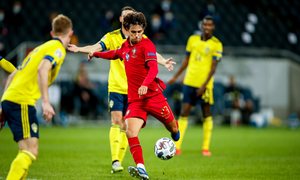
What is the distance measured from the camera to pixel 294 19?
88.7 ft

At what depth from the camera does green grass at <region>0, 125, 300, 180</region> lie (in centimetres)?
837

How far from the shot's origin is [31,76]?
6148 millimetres

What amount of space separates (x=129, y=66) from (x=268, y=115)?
16.5 meters

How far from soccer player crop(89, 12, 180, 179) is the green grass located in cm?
73

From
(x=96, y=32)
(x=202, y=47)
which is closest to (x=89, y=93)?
(x=96, y=32)

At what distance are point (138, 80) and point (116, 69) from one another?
1238 mm

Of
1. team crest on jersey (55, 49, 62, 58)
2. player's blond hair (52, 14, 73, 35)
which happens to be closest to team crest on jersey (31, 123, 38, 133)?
team crest on jersey (55, 49, 62, 58)

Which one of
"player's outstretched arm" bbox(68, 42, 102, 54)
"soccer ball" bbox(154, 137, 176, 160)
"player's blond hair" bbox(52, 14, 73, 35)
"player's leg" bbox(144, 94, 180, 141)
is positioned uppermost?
"player's blond hair" bbox(52, 14, 73, 35)

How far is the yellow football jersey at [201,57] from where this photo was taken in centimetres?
1192

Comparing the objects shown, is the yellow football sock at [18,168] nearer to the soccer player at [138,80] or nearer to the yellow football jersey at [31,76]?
the yellow football jersey at [31,76]

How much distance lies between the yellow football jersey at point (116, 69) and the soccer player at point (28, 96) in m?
2.69

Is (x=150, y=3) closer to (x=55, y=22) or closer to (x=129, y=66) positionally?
(x=129, y=66)

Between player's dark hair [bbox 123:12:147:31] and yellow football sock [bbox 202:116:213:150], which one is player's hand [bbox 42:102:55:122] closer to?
player's dark hair [bbox 123:12:147:31]

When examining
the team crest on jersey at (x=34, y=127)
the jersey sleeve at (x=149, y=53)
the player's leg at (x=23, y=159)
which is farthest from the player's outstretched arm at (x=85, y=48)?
the player's leg at (x=23, y=159)
